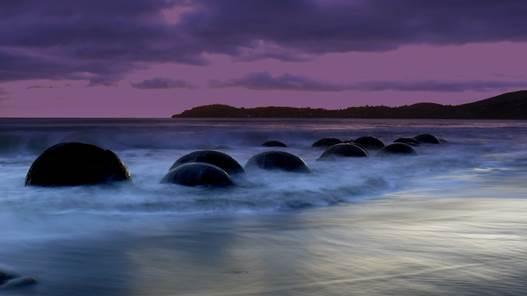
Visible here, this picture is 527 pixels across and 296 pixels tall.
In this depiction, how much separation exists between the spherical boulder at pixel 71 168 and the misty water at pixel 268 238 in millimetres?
265

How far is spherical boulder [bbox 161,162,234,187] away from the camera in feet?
34.1

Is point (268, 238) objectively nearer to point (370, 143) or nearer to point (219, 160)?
point (219, 160)

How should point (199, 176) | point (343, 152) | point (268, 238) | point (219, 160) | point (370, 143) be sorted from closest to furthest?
point (268, 238) < point (199, 176) < point (219, 160) < point (343, 152) < point (370, 143)

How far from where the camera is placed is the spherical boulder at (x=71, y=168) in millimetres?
10367

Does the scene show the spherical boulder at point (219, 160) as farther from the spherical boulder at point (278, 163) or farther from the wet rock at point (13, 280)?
the wet rock at point (13, 280)

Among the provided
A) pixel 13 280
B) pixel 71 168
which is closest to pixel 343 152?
pixel 71 168

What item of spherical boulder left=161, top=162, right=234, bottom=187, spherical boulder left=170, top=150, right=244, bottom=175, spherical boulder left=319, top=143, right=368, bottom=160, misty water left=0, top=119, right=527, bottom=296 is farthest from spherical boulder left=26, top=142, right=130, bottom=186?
spherical boulder left=319, top=143, right=368, bottom=160

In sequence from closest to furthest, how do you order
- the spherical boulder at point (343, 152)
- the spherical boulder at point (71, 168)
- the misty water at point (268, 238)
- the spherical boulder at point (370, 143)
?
the misty water at point (268, 238) < the spherical boulder at point (71, 168) < the spherical boulder at point (343, 152) < the spherical boulder at point (370, 143)

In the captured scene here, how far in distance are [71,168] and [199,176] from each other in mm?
2094

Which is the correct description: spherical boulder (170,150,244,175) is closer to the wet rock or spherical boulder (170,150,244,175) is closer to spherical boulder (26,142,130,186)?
spherical boulder (26,142,130,186)

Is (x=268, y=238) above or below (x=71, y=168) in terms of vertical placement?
below

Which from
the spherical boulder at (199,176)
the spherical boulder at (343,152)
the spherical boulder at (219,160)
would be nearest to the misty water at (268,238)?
the spherical boulder at (199,176)

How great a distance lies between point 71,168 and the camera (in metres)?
10.5

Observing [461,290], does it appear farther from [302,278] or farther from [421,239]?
[421,239]
